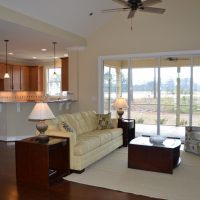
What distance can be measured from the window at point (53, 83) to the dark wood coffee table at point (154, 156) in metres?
7.04

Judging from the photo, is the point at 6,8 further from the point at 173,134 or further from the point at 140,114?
the point at 173,134

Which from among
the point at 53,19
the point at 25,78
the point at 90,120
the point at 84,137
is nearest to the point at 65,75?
the point at 25,78

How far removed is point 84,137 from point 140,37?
368 cm

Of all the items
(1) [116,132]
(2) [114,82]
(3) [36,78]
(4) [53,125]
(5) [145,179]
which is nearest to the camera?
(5) [145,179]

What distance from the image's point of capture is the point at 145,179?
3965 mm

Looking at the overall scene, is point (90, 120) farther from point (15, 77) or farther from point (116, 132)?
point (15, 77)

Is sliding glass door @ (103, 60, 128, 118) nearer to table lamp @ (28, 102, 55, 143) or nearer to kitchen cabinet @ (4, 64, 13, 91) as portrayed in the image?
table lamp @ (28, 102, 55, 143)

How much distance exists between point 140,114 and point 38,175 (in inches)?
166

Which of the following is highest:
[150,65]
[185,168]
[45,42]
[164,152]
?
[45,42]

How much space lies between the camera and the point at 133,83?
A: 7340 millimetres

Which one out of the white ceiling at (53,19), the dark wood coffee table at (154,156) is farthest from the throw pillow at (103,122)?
the white ceiling at (53,19)

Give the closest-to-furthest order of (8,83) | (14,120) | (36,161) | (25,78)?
(36,161)
(14,120)
(8,83)
(25,78)

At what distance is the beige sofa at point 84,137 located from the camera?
419cm

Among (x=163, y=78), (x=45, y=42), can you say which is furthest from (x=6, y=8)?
(x=163, y=78)
